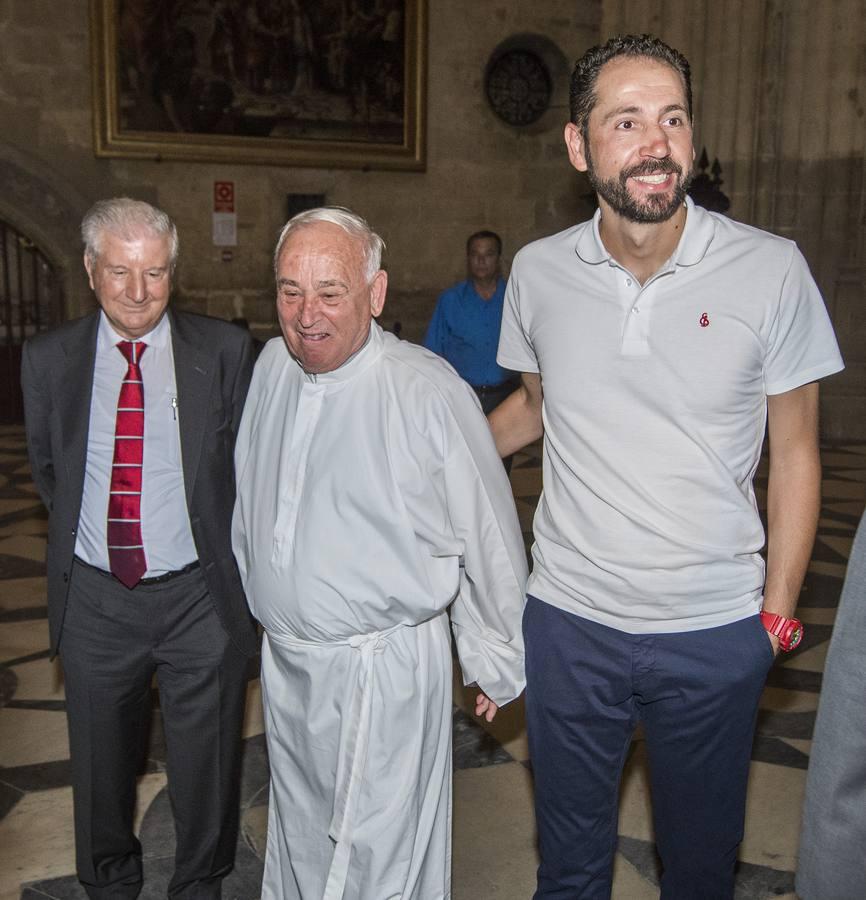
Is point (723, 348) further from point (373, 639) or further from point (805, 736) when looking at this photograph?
point (805, 736)

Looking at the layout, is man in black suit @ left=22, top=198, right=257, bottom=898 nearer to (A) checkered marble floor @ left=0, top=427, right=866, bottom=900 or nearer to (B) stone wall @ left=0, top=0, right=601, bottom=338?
(A) checkered marble floor @ left=0, top=427, right=866, bottom=900

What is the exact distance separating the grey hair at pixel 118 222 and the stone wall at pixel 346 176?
9889 mm

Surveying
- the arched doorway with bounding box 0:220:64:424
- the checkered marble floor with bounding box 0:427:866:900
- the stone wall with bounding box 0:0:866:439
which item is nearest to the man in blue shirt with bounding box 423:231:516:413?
the checkered marble floor with bounding box 0:427:866:900

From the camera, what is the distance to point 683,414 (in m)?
2.23

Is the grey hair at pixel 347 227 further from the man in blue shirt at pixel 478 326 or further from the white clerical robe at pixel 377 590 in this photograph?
the man in blue shirt at pixel 478 326

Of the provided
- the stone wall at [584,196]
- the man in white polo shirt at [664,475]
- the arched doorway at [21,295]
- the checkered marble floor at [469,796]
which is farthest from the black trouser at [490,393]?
the arched doorway at [21,295]

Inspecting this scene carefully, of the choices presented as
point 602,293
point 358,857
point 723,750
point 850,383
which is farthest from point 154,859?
point 850,383

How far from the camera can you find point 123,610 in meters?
2.86

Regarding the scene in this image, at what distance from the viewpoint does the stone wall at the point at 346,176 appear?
38.7 ft

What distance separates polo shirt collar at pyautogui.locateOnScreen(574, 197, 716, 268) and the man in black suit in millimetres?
1047

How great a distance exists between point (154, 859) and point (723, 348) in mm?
2350

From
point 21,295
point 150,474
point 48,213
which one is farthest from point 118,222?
point 21,295

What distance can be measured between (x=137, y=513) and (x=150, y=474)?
104 mm

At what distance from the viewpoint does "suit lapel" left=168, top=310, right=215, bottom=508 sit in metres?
2.85
